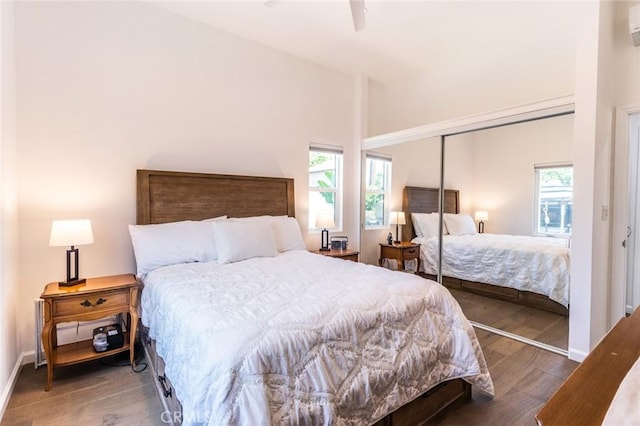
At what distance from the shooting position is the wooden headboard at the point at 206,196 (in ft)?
9.30

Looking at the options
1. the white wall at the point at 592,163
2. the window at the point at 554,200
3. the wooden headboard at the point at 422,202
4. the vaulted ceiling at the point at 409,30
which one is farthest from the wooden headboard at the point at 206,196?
the white wall at the point at 592,163

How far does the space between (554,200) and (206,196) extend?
3.30 meters

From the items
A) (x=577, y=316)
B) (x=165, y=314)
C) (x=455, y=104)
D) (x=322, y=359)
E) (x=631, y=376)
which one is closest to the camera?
(x=631, y=376)

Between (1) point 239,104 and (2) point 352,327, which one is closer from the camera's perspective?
(2) point 352,327

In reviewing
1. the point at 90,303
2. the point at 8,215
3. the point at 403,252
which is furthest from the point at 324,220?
the point at 8,215

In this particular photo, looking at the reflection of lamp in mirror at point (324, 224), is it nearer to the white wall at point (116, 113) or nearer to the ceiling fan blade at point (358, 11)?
the white wall at point (116, 113)

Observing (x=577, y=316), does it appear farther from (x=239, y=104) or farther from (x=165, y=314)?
(x=239, y=104)

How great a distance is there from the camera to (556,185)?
2.77 metres

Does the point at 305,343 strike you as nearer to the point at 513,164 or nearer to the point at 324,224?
the point at 324,224

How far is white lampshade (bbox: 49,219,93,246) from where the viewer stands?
217 cm

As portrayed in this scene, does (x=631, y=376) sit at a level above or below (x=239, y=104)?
below

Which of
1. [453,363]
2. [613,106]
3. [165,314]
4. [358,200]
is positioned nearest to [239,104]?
[358,200]

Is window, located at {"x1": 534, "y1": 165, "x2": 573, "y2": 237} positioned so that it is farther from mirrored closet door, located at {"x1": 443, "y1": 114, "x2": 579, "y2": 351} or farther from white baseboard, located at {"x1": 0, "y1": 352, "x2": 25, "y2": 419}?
white baseboard, located at {"x1": 0, "y1": 352, "x2": 25, "y2": 419}

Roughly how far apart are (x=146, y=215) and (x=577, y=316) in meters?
3.74
